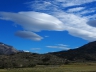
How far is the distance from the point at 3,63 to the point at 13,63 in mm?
7361

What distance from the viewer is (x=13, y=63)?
15612 centimetres

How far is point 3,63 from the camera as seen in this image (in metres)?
151
